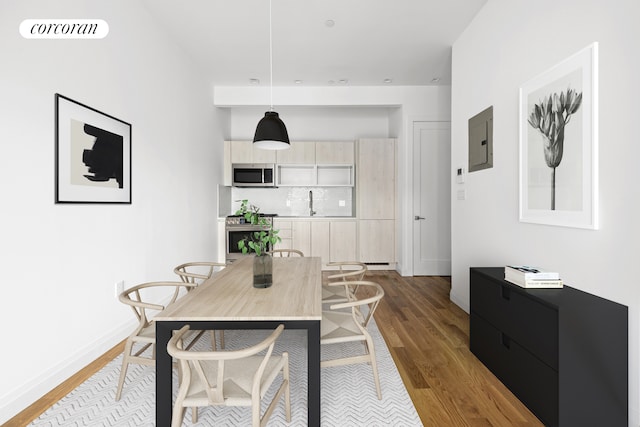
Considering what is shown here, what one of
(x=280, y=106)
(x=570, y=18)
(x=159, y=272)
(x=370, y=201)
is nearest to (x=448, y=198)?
(x=370, y=201)

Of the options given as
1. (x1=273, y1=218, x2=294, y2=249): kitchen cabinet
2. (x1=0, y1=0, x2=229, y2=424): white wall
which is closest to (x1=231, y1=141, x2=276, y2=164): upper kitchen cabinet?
(x1=273, y1=218, x2=294, y2=249): kitchen cabinet

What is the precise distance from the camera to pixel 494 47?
297 centimetres

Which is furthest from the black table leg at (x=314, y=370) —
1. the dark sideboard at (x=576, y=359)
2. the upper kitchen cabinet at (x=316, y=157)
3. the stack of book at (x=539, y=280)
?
the upper kitchen cabinet at (x=316, y=157)

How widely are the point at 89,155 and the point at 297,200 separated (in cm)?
405

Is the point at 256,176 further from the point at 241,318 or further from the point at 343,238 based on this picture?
the point at 241,318

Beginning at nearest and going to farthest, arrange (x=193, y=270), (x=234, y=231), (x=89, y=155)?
(x=89, y=155), (x=193, y=270), (x=234, y=231)

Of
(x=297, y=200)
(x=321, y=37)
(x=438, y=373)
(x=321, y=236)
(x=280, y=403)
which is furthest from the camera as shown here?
(x=297, y=200)

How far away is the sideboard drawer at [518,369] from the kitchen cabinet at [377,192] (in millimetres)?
3126

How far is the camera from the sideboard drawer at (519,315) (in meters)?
1.72

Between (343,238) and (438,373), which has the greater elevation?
(343,238)

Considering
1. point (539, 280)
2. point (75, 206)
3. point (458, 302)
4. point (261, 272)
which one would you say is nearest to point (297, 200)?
point (458, 302)

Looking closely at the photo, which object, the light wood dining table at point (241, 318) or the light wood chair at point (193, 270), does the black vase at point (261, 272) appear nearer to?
the light wood dining table at point (241, 318)

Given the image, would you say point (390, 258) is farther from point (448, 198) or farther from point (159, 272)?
point (159, 272)

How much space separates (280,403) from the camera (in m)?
1.98
